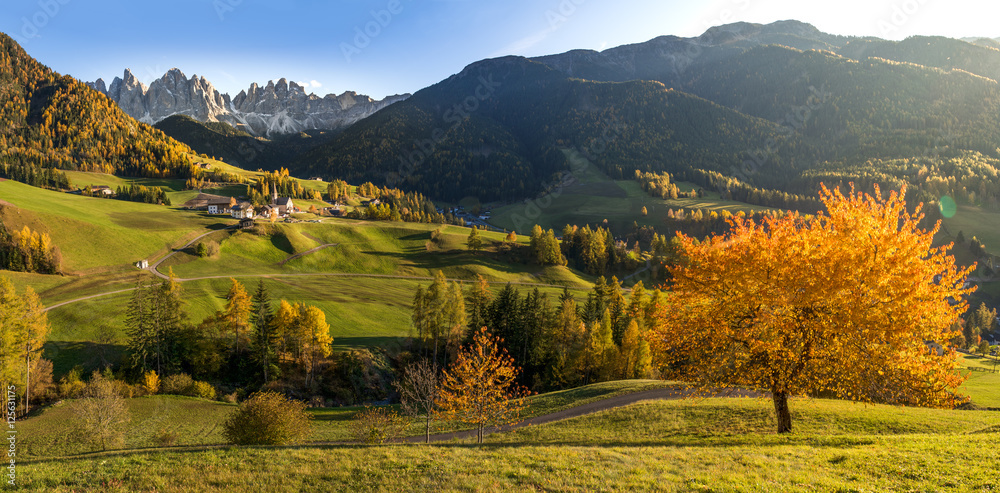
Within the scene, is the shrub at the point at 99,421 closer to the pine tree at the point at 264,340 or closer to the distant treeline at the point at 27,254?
the pine tree at the point at 264,340

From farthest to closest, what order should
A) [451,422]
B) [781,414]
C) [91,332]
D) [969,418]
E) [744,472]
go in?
[91,332] → [451,422] → [969,418] → [781,414] → [744,472]

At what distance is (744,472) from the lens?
51.7 feet

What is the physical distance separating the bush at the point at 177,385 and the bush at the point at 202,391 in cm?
44

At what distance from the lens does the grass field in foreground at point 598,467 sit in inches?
567

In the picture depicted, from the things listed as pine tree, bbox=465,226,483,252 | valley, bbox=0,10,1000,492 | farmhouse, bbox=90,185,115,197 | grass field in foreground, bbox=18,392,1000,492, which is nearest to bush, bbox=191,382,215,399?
valley, bbox=0,10,1000,492

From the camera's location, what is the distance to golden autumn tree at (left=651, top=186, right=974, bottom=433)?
1966cm

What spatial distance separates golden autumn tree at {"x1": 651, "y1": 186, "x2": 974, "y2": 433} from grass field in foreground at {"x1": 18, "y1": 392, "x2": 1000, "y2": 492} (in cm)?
315

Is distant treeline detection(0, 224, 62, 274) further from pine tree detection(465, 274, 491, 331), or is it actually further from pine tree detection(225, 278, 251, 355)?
pine tree detection(465, 274, 491, 331)

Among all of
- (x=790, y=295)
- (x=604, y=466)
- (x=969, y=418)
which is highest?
(x=790, y=295)

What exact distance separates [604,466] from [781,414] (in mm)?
15428

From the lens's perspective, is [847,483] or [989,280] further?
[989,280]

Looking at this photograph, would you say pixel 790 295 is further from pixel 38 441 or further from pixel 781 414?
pixel 38 441

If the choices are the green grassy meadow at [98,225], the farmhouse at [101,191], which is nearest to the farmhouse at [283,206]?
the green grassy meadow at [98,225]

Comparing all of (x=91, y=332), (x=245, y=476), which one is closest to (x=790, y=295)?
(x=245, y=476)
